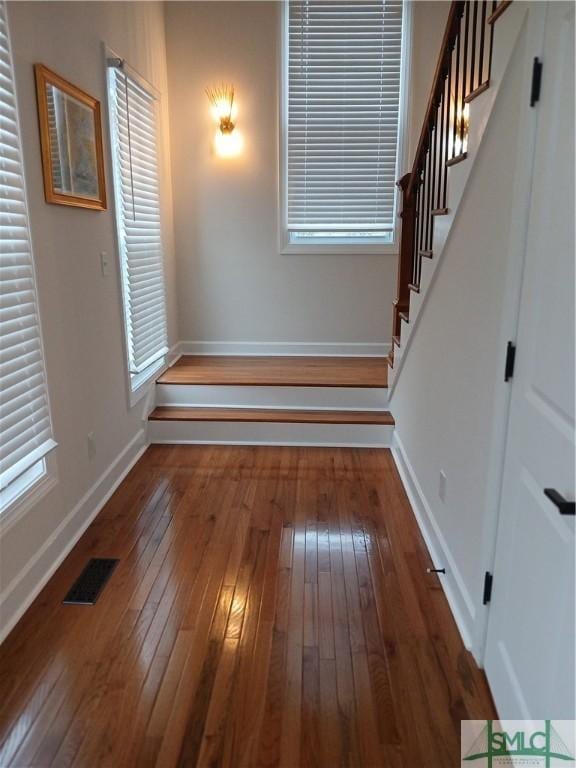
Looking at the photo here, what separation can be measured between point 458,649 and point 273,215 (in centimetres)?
366

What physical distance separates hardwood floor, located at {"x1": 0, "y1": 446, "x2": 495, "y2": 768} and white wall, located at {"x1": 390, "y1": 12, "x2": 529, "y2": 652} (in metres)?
0.21

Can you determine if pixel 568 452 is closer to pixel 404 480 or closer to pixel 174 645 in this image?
pixel 174 645

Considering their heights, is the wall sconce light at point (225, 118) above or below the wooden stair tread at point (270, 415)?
above

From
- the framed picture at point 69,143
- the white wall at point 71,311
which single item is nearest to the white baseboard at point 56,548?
the white wall at point 71,311

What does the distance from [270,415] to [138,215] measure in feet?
5.41

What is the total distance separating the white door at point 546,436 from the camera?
119 centimetres

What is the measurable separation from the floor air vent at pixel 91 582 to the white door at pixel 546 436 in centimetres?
160

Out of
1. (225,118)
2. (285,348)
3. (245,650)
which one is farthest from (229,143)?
(245,650)

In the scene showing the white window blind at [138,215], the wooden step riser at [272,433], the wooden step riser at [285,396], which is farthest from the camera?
the wooden step riser at [285,396]

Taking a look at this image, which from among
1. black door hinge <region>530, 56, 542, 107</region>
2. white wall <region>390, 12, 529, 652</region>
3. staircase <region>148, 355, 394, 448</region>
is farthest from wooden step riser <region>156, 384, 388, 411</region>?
black door hinge <region>530, 56, 542, 107</region>

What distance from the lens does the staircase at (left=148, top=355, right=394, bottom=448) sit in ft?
12.4

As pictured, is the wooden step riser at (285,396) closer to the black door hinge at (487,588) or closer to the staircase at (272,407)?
the staircase at (272,407)

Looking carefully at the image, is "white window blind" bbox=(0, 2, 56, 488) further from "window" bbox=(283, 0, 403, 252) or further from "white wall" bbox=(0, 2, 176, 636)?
"window" bbox=(283, 0, 403, 252)

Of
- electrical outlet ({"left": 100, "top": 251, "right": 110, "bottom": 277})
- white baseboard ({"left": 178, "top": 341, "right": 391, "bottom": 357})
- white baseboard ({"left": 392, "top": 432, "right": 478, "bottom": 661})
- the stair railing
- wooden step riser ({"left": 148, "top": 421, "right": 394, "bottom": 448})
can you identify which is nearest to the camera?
white baseboard ({"left": 392, "top": 432, "right": 478, "bottom": 661})
